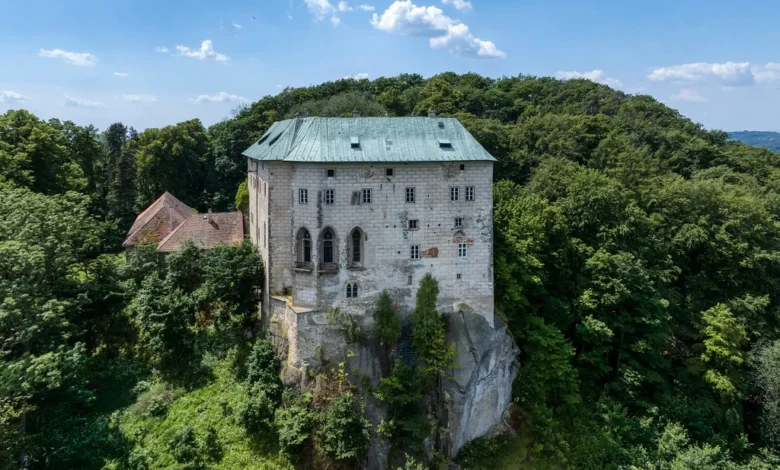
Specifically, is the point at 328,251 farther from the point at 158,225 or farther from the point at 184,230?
the point at 158,225

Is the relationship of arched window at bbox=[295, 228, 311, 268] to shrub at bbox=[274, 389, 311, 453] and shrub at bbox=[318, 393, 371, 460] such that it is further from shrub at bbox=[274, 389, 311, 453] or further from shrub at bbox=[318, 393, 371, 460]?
shrub at bbox=[318, 393, 371, 460]

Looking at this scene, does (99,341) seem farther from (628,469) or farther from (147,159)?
(628,469)

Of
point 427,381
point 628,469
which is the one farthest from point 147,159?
point 628,469

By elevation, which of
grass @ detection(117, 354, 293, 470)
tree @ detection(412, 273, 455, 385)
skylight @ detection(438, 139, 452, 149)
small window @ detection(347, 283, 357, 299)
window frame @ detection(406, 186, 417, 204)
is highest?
skylight @ detection(438, 139, 452, 149)

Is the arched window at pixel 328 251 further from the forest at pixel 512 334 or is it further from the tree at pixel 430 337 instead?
the tree at pixel 430 337

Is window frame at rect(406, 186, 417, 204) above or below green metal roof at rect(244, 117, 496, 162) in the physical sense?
below

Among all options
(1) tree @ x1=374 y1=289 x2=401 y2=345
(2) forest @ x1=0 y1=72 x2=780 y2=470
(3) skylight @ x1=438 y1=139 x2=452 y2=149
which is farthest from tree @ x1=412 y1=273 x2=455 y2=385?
(3) skylight @ x1=438 y1=139 x2=452 y2=149

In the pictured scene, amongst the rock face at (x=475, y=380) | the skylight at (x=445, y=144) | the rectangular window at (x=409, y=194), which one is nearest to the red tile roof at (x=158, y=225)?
the rectangular window at (x=409, y=194)
